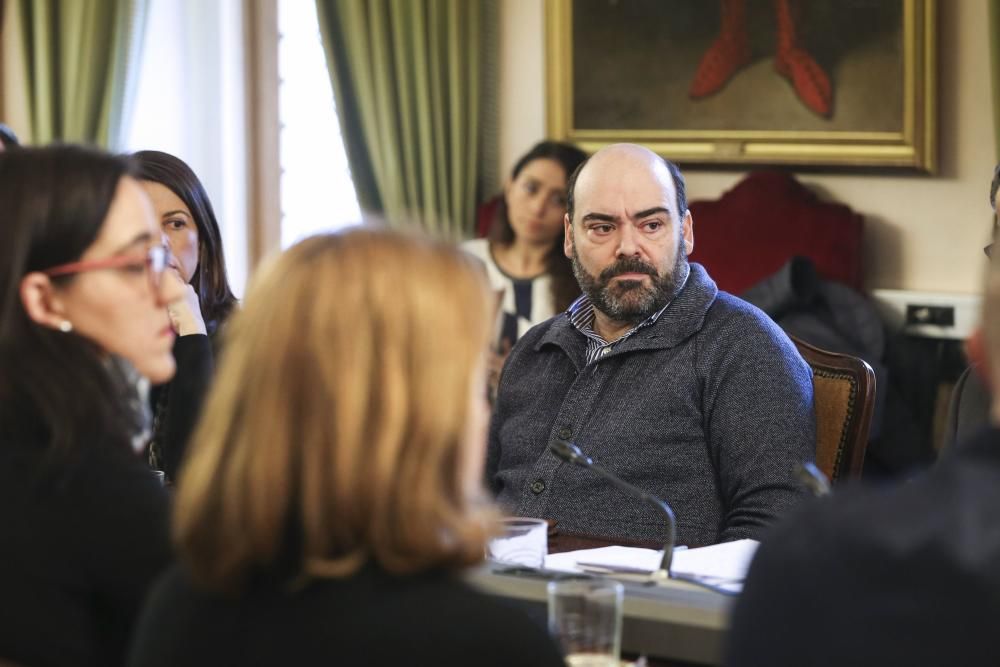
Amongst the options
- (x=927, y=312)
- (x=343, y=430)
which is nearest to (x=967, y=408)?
(x=927, y=312)

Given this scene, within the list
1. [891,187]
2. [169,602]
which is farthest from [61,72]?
[169,602]

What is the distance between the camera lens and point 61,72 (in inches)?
208

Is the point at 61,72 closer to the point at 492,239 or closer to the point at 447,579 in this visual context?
the point at 492,239

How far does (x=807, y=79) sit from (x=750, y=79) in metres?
0.19

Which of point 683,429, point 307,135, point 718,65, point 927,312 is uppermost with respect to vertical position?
point 718,65

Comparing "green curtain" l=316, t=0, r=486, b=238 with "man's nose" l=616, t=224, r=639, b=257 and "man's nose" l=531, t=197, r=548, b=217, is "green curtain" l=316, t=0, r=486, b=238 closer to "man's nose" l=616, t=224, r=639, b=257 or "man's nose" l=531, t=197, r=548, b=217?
"man's nose" l=531, t=197, r=548, b=217

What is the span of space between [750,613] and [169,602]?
47 cm

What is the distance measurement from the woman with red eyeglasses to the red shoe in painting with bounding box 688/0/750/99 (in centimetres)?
305

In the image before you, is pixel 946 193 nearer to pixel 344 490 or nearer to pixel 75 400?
pixel 75 400

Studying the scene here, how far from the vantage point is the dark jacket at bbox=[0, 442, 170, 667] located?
4.51 feet

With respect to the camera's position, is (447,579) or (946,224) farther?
(946,224)

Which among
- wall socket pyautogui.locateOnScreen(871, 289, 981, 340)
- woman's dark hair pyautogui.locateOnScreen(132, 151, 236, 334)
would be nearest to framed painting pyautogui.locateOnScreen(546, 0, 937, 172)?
wall socket pyautogui.locateOnScreen(871, 289, 981, 340)

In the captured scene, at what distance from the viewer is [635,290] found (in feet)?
8.96

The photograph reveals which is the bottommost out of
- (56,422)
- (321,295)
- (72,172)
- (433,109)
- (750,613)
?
(750,613)
